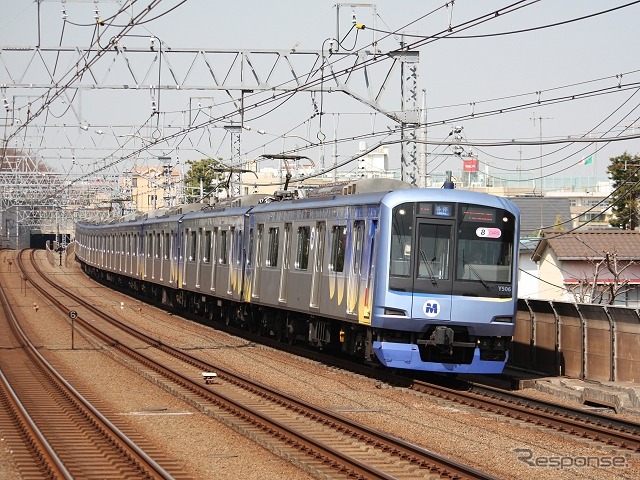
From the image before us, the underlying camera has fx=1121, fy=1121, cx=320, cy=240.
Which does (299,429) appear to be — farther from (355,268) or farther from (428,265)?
(355,268)

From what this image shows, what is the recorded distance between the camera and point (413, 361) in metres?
15.8

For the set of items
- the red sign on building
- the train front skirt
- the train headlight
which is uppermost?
the red sign on building

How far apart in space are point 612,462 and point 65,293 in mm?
36981

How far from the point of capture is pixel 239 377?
54.6ft

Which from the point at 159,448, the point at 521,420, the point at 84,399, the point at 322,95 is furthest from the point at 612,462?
the point at 322,95

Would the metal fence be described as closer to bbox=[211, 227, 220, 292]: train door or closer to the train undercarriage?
the train undercarriage

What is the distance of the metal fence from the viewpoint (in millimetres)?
16234

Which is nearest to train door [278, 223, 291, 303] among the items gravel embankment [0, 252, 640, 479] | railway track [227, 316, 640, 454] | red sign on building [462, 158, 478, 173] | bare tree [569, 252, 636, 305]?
gravel embankment [0, 252, 640, 479]

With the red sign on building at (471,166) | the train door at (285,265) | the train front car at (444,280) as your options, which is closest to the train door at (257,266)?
the train door at (285,265)

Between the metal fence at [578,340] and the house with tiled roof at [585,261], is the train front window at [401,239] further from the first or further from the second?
the house with tiled roof at [585,261]

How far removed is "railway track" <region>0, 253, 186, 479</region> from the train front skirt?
4.15 metres

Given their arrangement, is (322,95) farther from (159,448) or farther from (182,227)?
(159,448)

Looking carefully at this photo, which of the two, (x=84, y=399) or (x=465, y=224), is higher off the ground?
(x=465, y=224)

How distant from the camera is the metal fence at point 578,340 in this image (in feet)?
53.3
